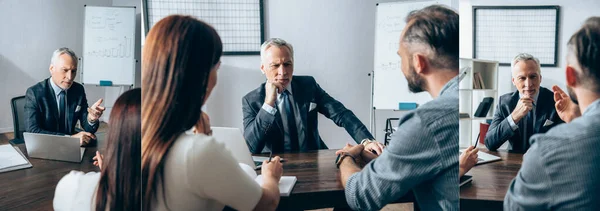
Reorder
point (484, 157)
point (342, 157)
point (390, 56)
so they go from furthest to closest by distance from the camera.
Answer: point (484, 157) < point (342, 157) < point (390, 56)

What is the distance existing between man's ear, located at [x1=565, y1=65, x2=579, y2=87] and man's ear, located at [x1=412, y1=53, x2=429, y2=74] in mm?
510

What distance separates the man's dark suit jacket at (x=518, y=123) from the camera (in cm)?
155

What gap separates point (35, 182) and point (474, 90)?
1589 mm

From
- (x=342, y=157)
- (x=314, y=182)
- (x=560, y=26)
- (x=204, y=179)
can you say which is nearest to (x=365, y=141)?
(x=342, y=157)

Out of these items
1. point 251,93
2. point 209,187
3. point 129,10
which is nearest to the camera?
point 209,187

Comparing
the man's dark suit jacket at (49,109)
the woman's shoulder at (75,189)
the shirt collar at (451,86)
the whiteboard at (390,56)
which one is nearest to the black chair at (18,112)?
the man's dark suit jacket at (49,109)

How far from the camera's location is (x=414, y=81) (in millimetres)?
1455

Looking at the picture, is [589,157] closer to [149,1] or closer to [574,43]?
[574,43]

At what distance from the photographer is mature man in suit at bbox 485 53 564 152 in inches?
61.8

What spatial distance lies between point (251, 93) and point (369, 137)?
43 cm

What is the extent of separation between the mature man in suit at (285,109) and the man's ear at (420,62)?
26cm

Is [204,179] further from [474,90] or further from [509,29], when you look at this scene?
[509,29]

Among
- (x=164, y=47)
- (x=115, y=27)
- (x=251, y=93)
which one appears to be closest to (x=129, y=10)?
(x=115, y=27)

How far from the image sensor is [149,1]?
5.15 feet
